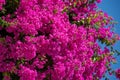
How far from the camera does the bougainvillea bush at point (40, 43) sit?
4.63 metres

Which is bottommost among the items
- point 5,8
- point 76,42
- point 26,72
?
point 26,72

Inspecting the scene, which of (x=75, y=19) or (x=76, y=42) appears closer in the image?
(x=76, y=42)

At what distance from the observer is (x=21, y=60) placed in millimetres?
4707

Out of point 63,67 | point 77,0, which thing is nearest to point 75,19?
point 77,0

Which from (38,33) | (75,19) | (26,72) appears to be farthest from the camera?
(75,19)

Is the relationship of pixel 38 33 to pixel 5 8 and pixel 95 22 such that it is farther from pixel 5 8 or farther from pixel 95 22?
pixel 95 22

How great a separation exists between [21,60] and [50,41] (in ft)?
1.32

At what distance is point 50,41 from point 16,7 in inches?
22.7

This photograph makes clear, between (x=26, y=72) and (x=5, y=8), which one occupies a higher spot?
(x=5, y=8)

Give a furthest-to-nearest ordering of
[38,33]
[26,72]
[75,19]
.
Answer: [75,19], [38,33], [26,72]

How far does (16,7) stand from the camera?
4.88m

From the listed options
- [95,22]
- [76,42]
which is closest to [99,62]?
[95,22]

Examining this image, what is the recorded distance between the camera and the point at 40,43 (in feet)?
15.5

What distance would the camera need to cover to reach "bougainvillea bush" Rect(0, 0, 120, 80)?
4.63m
